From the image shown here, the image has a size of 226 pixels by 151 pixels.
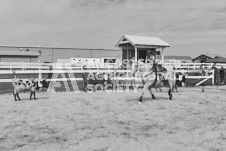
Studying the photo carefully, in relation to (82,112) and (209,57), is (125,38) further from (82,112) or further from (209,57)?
(209,57)

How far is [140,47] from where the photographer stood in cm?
2395

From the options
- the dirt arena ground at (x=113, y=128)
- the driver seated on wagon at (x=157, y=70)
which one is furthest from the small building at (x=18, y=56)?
the driver seated on wagon at (x=157, y=70)

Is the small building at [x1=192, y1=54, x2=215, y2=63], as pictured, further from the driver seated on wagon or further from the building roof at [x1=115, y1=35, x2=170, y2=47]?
the driver seated on wagon

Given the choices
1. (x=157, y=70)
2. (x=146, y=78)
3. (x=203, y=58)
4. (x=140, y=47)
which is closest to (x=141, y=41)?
(x=140, y=47)

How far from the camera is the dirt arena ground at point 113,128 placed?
4.50m

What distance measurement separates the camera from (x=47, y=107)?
348 inches

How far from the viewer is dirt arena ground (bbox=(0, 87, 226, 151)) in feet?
14.8

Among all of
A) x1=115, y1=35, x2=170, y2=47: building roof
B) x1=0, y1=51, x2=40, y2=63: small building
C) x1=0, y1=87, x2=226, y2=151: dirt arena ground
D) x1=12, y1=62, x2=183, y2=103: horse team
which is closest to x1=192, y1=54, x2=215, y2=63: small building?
x1=115, y1=35, x2=170, y2=47: building roof

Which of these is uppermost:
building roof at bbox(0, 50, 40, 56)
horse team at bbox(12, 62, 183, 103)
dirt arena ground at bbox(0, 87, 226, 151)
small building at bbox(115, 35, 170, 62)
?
building roof at bbox(0, 50, 40, 56)

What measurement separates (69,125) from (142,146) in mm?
2417

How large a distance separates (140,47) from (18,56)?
95.1ft

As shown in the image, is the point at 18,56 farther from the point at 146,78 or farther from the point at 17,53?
the point at 146,78

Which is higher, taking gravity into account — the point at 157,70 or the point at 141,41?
the point at 141,41

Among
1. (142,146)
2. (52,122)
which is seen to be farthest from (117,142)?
(52,122)
